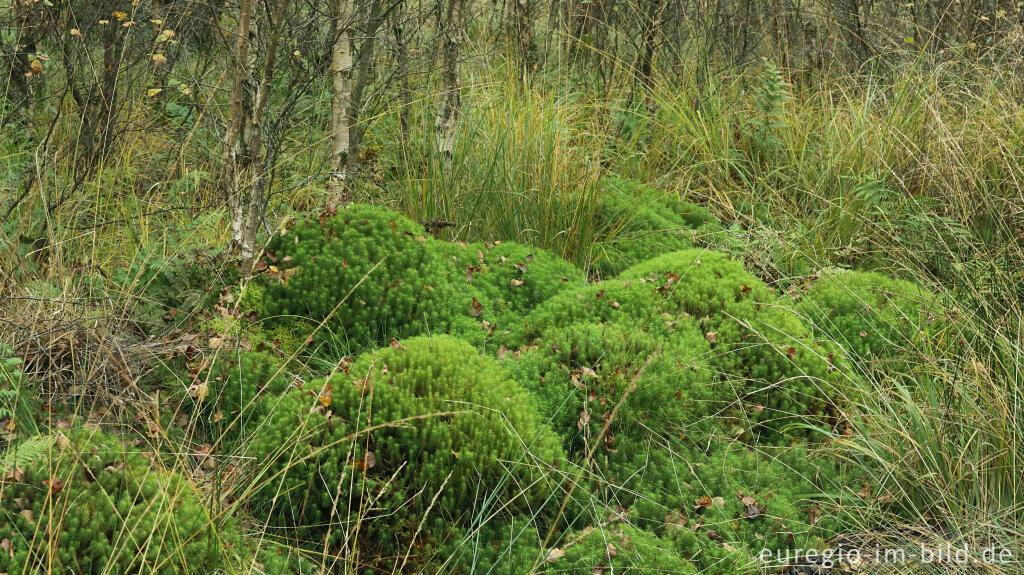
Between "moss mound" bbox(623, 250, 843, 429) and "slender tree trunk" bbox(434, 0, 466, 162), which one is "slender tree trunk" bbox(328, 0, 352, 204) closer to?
"slender tree trunk" bbox(434, 0, 466, 162)

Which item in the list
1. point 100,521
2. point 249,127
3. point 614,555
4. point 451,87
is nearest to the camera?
point 100,521

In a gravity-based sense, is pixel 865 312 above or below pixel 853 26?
below

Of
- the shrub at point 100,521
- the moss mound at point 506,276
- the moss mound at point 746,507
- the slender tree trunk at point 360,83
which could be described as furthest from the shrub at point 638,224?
the shrub at point 100,521

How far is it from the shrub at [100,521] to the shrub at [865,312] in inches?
112

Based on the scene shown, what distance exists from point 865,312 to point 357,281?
2537mm

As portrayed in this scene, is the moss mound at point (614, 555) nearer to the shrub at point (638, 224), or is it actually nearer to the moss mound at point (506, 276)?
the moss mound at point (506, 276)

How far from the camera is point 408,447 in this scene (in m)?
2.67

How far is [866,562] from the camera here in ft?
8.12

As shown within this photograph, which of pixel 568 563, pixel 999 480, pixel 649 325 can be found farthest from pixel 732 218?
pixel 568 563

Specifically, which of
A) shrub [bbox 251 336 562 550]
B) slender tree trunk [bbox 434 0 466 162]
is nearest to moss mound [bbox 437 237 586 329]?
slender tree trunk [bbox 434 0 466 162]

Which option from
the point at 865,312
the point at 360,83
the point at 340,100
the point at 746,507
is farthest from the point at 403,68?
the point at 746,507

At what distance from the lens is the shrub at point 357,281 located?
3670 millimetres

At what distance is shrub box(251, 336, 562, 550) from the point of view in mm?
2574

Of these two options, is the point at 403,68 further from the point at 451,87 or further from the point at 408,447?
the point at 408,447
